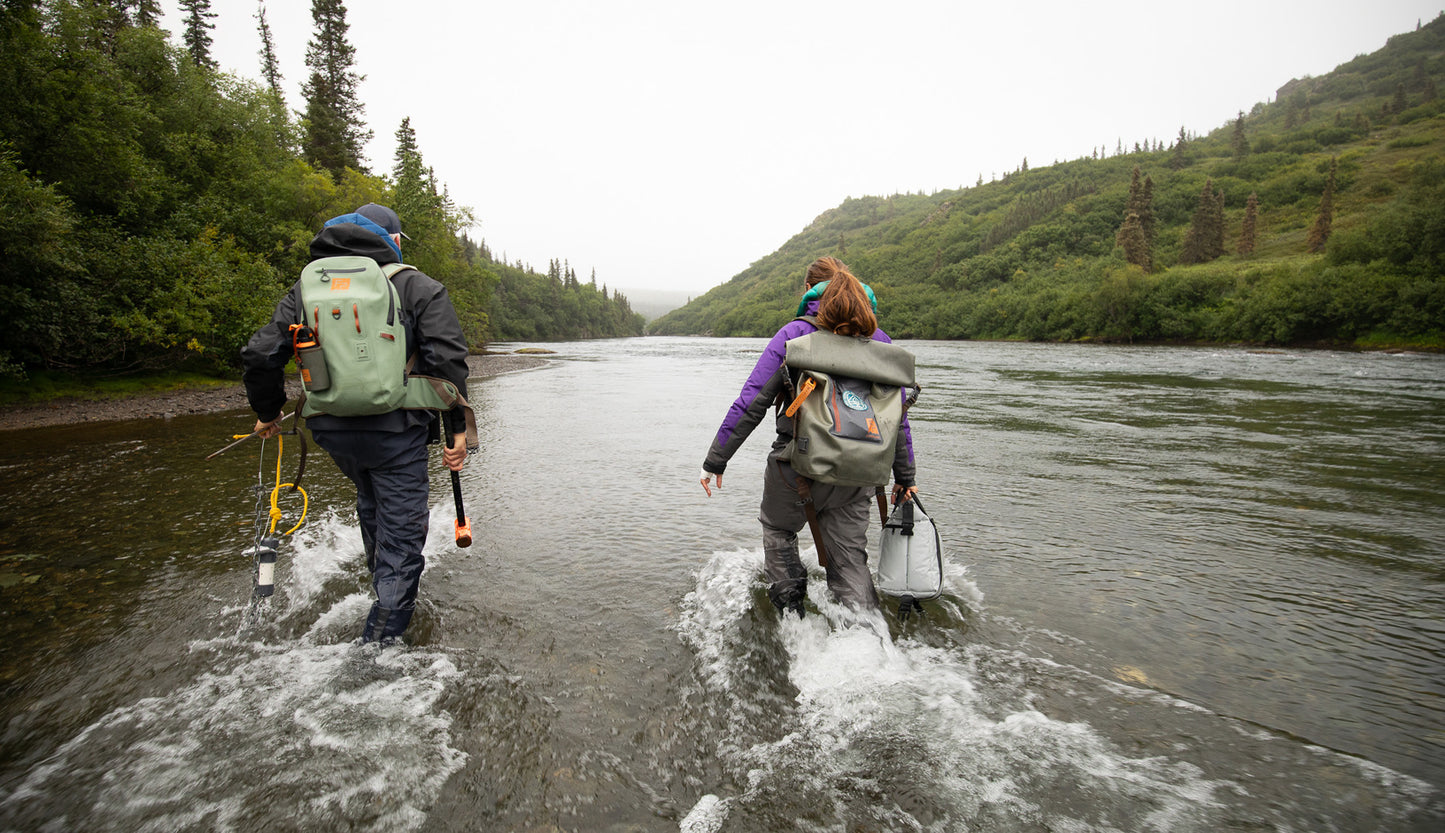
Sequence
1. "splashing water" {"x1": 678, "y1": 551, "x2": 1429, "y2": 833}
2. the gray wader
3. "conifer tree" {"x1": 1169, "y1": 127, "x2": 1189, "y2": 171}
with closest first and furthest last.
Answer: "splashing water" {"x1": 678, "y1": 551, "x2": 1429, "y2": 833}
the gray wader
"conifer tree" {"x1": 1169, "y1": 127, "x2": 1189, "y2": 171}

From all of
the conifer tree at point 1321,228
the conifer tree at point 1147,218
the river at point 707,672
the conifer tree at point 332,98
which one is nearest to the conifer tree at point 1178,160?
the conifer tree at point 1147,218

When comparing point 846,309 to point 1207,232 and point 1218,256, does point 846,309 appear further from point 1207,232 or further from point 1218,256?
point 1218,256

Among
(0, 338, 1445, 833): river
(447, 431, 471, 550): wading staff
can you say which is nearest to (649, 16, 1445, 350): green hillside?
(0, 338, 1445, 833): river

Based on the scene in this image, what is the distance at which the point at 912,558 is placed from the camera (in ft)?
13.9

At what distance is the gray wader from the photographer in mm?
3953

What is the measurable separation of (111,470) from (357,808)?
9075mm

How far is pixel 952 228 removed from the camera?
195625 mm

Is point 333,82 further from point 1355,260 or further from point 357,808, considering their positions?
point 1355,260

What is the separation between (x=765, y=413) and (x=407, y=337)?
234 centimetres

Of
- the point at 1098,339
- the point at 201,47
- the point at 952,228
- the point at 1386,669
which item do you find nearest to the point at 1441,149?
the point at 952,228

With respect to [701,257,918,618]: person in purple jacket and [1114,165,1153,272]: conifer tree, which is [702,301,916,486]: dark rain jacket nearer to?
[701,257,918,618]: person in purple jacket

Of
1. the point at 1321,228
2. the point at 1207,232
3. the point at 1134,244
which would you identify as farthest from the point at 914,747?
the point at 1207,232

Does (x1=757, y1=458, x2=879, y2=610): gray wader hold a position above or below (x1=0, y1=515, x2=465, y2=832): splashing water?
above

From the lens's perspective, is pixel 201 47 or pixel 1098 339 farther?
pixel 1098 339
